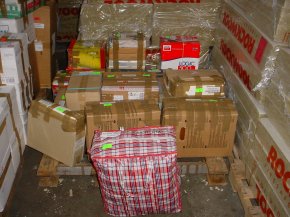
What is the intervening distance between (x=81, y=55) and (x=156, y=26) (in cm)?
106

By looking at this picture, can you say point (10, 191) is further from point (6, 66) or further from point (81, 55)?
point (81, 55)

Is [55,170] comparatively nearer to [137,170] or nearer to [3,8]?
[137,170]

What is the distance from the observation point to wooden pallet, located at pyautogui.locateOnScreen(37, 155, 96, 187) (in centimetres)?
298

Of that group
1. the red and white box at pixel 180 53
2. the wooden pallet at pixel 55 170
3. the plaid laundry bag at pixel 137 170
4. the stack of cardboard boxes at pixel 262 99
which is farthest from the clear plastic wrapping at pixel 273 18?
the wooden pallet at pixel 55 170

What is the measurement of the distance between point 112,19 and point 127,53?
61cm

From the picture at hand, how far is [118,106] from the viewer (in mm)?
3010

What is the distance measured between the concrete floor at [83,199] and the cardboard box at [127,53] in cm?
139

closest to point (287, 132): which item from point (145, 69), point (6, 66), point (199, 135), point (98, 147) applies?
point (199, 135)

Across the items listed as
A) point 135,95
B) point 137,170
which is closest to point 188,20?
point 135,95

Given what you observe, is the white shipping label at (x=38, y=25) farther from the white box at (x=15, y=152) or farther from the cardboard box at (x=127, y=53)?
the white box at (x=15, y=152)

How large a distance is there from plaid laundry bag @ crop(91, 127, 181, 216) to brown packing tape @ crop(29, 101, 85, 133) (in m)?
0.34

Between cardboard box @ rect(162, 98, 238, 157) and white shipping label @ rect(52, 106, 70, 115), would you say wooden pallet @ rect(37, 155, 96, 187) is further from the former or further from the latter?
cardboard box @ rect(162, 98, 238, 157)

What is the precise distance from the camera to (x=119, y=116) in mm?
2898

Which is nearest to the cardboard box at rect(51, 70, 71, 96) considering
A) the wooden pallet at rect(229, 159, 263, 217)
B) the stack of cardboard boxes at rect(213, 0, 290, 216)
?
the stack of cardboard boxes at rect(213, 0, 290, 216)
